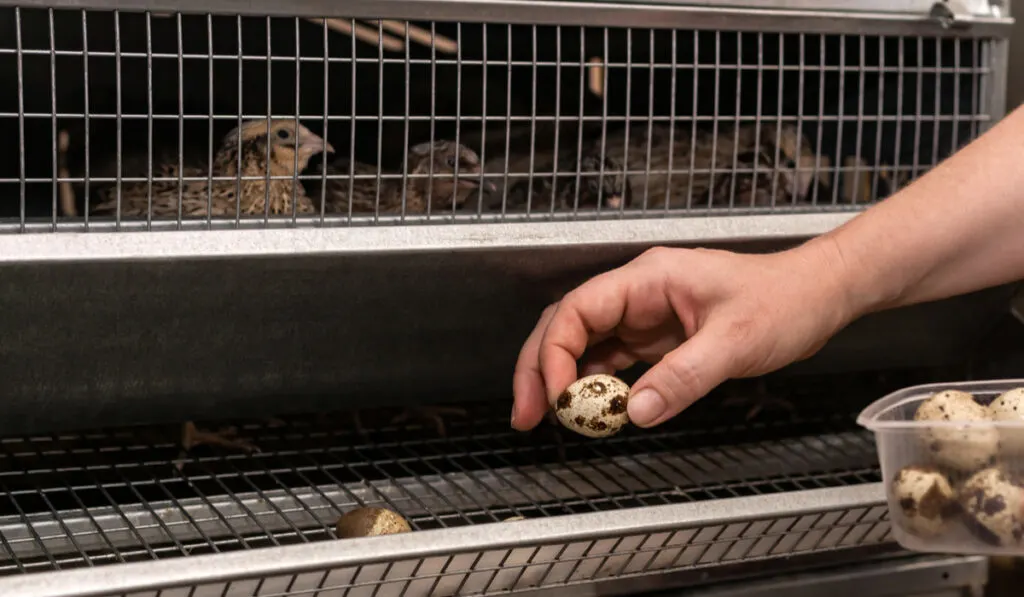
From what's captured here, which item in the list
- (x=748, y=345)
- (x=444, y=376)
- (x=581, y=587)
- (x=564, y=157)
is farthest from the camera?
(x=564, y=157)

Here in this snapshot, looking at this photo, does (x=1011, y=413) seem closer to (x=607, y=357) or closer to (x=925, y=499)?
(x=925, y=499)

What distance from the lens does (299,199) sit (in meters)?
1.63

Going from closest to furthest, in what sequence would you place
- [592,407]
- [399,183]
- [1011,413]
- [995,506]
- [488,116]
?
[995,506], [1011,413], [592,407], [488,116], [399,183]

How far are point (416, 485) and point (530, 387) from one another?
30 cm

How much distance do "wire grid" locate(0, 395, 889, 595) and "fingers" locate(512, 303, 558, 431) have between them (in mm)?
161

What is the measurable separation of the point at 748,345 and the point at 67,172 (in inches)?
44.2

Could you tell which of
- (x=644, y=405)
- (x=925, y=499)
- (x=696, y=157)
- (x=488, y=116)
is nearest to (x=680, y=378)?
(x=644, y=405)

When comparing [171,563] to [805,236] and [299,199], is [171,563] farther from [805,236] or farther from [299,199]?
[805,236]

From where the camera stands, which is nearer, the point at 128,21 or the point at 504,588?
the point at 504,588

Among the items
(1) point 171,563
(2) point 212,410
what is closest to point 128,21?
(2) point 212,410

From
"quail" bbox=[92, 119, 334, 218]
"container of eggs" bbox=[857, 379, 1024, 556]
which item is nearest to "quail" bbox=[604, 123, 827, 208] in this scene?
"quail" bbox=[92, 119, 334, 218]

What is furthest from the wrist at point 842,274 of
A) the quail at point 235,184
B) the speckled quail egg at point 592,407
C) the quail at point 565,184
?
the quail at point 235,184

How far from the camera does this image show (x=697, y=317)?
1.29 meters

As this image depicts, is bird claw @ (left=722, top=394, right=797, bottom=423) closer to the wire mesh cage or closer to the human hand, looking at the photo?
the wire mesh cage
